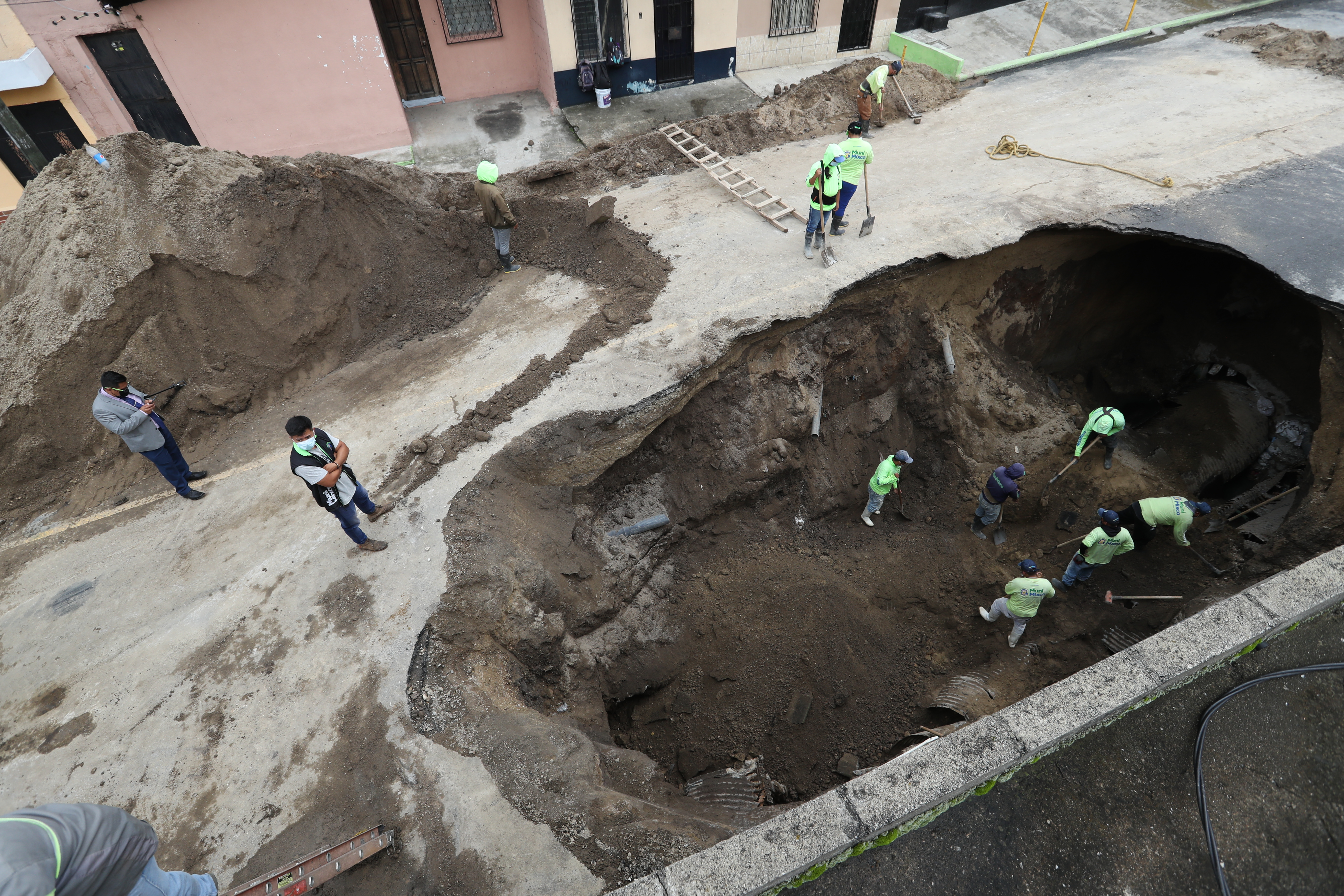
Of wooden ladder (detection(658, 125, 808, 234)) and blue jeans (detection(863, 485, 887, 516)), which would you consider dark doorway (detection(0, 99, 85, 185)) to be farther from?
blue jeans (detection(863, 485, 887, 516))

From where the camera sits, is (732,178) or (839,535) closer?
(839,535)

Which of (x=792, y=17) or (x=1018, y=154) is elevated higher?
(x=792, y=17)

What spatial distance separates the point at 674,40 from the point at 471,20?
433 cm

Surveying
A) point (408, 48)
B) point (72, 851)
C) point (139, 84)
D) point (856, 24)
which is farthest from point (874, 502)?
point (139, 84)

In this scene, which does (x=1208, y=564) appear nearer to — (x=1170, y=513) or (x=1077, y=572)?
(x=1170, y=513)

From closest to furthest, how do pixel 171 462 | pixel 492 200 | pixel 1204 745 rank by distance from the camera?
pixel 1204 745 → pixel 171 462 → pixel 492 200

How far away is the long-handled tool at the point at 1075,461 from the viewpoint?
→ 29.1 feet

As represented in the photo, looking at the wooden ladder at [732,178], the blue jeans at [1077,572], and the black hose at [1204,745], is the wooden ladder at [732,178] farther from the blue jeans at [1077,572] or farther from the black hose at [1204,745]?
the black hose at [1204,745]

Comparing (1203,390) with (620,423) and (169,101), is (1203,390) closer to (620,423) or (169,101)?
(620,423)

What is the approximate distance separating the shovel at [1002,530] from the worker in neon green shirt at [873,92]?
22.9ft

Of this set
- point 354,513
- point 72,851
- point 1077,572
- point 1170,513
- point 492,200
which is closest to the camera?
point 72,851

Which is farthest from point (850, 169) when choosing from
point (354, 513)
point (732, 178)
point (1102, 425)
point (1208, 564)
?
point (354, 513)

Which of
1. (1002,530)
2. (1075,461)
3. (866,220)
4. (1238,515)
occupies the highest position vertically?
(866,220)

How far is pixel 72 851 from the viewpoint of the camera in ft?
9.86
